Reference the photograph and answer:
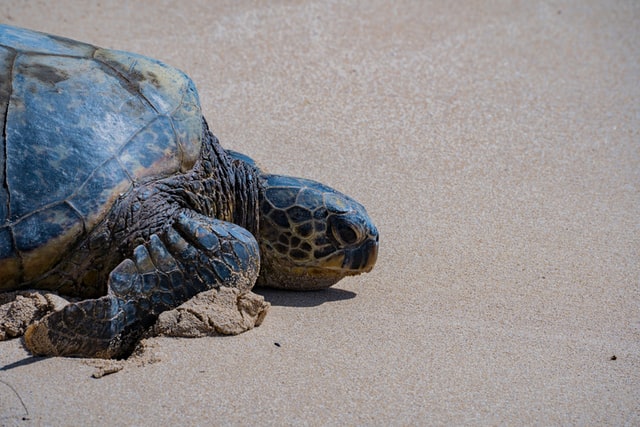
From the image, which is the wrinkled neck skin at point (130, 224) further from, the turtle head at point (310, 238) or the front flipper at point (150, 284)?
the turtle head at point (310, 238)

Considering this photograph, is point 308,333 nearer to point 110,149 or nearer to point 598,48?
point 110,149

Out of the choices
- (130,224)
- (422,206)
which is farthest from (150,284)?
(422,206)

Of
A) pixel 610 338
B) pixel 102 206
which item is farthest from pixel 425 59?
pixel 102 206

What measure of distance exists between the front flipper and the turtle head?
0.34m

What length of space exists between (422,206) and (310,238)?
106 cm

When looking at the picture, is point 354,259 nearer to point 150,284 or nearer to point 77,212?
point 150,284

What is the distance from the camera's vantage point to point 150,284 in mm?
3322

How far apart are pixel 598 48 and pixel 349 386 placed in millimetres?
4652

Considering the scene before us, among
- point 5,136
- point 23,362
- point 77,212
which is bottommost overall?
point 23,362

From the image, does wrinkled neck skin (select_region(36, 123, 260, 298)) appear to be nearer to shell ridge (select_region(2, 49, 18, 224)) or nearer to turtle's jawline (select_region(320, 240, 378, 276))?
shell ridge (select_region(2, 49, 18, 224))

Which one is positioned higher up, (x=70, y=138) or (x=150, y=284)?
(x=70, y=138)

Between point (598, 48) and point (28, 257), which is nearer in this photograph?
point (28, 257)

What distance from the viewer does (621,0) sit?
24.8 feet

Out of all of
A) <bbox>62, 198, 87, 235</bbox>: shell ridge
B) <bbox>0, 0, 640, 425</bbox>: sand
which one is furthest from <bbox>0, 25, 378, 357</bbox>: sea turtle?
<bbox>0, 0, 640, 425</bbox>: sand
